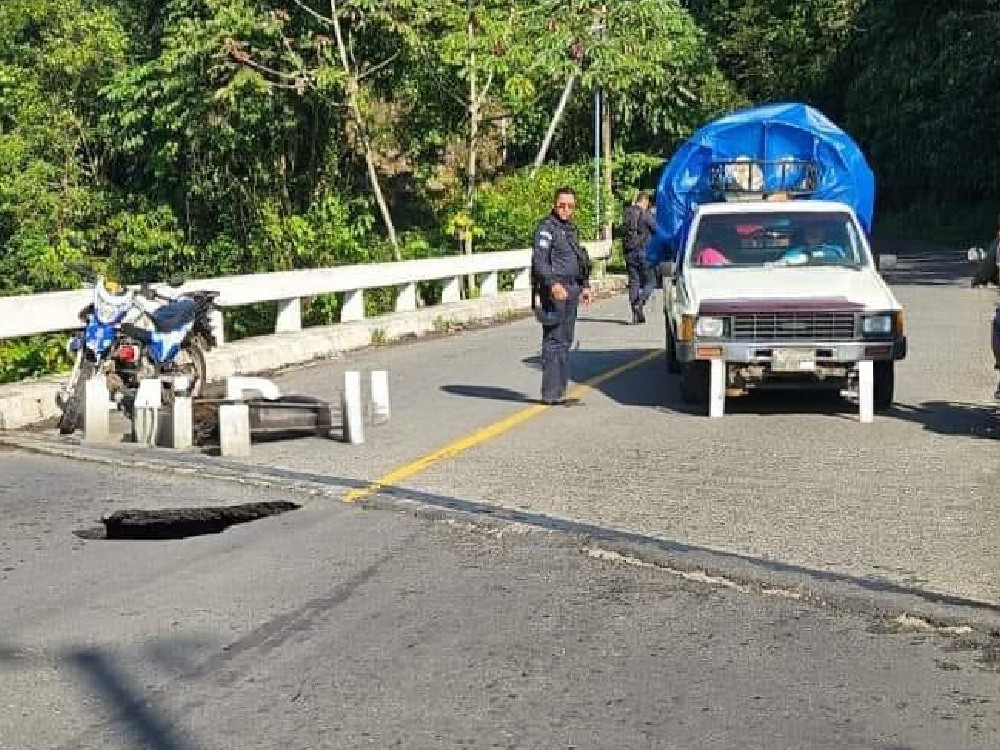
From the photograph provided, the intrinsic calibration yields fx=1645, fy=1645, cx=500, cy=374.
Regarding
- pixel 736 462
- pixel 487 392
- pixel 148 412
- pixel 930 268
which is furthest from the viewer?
pixel 930 268

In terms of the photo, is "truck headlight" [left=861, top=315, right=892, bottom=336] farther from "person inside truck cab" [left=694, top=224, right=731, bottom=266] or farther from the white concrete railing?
the white concrete railing

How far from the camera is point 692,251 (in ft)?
49.1

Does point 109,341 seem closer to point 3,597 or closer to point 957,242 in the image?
point 3,597

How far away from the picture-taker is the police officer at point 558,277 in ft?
45.5

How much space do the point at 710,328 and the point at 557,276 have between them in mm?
1453

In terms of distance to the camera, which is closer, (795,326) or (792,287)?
(795,326)

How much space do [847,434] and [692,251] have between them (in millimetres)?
3011

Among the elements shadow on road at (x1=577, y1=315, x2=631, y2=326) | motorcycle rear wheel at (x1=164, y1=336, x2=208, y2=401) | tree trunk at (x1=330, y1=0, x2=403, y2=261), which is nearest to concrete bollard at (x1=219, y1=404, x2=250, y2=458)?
motorcycle rear wheel at (x1=164, y1=336, x2=208, y2=401)

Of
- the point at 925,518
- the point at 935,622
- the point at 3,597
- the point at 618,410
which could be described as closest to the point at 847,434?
the point at 618,410

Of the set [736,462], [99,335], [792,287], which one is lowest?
[736,462]

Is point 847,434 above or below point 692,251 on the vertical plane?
below

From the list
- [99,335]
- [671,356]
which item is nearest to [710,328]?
[671,356]

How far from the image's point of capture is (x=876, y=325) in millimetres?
13172

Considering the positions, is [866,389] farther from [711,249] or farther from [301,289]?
[301,289]
